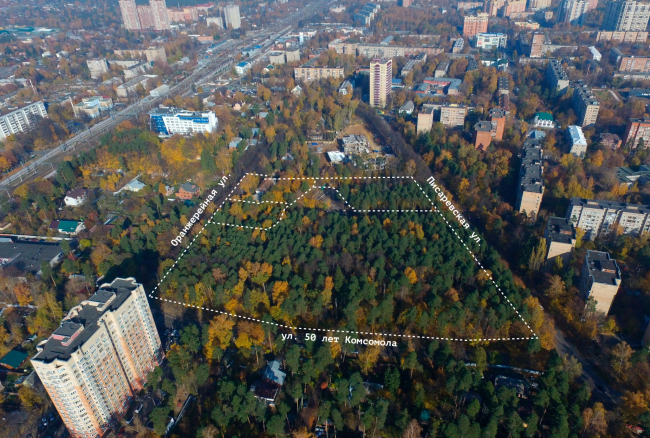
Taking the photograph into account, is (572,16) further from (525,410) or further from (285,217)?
(525,410)

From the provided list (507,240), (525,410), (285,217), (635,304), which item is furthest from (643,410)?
(285,217)

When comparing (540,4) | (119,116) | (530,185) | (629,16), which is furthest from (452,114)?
(540,4)

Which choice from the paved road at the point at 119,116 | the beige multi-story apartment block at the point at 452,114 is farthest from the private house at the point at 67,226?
the beige multi-story apartment block at the point at 452,114

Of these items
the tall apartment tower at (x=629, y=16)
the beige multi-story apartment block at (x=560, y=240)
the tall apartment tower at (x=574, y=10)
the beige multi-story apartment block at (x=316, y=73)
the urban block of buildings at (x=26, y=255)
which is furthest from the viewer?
the tall apartment tower at (x=574, y=10)

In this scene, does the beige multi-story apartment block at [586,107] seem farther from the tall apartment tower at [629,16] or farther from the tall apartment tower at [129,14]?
the tall apartment tower at [129,14]

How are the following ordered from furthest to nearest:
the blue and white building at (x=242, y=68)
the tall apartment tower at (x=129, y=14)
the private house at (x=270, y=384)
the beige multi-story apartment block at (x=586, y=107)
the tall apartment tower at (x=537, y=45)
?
the tall apartment tower at (x=129, y=14) → the blue and white building at (x=242, y=68) → the tall apartment tower at (x=537, y=45) → the beige multi-story apartment block at (x=586, y=107) → the private house at (x=270, y=384)

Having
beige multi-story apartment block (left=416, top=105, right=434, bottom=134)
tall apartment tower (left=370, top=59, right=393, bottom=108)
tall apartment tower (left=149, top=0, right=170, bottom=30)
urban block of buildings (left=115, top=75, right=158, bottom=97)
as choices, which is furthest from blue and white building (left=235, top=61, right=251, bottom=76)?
tall apartment tower (left=149, top=0, right=170, bottom=30)
